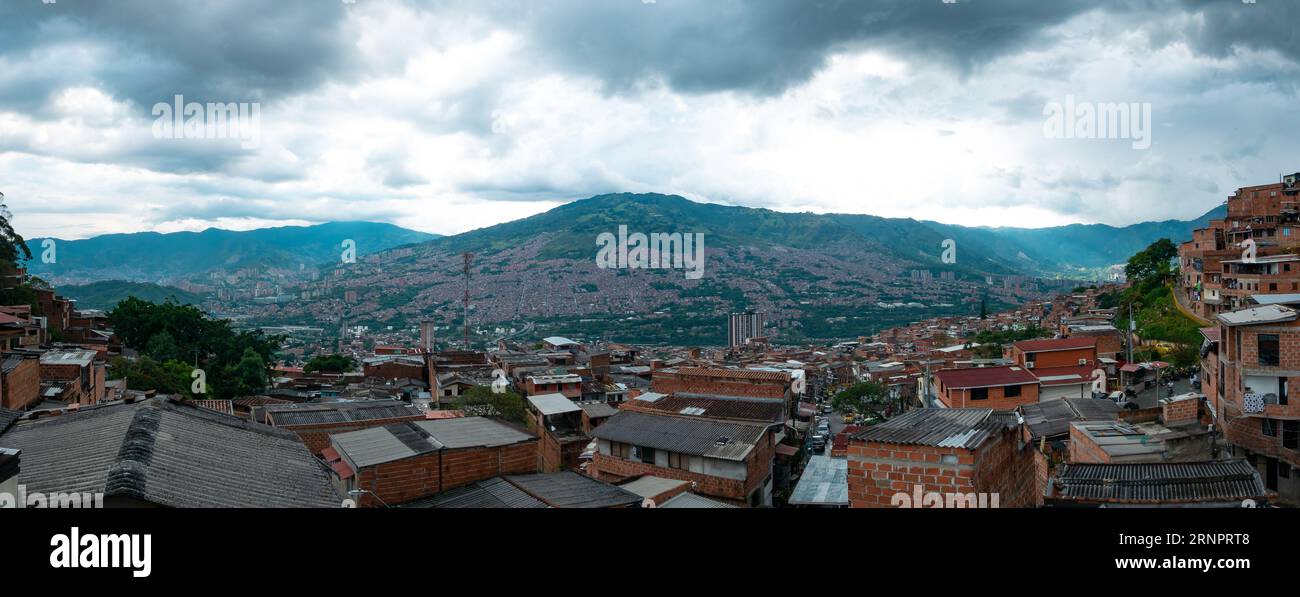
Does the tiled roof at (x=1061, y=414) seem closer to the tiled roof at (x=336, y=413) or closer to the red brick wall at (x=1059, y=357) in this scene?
the red brick wall at (x=1059, y=357)

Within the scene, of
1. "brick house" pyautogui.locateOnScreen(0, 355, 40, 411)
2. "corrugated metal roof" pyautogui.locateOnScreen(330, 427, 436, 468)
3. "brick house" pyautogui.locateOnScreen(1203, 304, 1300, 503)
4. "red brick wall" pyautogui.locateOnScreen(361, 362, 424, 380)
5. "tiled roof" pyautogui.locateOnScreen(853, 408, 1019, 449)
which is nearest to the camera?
"tiled roof" pyautogui.locateOnScreen(853, 408, 1019, 449)

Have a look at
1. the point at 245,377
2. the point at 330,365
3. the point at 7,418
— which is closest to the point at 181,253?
the point at 330,365

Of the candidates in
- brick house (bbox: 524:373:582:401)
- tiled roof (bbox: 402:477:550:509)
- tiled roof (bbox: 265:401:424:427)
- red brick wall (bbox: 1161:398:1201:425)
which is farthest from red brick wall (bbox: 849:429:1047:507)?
brick house (bbox: 524:373:582:401)

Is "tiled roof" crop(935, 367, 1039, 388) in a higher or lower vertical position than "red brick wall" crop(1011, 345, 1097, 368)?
lower

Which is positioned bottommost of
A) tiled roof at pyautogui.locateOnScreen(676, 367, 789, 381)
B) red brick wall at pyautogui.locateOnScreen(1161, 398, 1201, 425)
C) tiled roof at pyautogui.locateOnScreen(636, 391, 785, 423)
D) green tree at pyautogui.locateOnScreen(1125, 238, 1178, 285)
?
tiled roof at pyautogui.locateOnScreen(636, 391, 785, 423)

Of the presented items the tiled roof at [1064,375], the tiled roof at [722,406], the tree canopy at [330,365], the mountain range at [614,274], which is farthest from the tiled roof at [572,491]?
the mountain range at [614,274]

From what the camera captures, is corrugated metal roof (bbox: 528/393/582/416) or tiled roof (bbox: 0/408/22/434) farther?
corrugated metal roof (bbox: 528/393/582/416)

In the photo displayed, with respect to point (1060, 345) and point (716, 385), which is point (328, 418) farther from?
point (1060, 345)

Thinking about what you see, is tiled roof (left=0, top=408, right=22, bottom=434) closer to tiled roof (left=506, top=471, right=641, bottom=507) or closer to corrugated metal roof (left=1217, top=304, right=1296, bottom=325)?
tiled roof (left=506, top=471, right=641, bottom=507)
